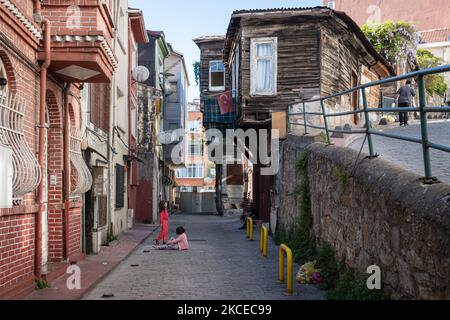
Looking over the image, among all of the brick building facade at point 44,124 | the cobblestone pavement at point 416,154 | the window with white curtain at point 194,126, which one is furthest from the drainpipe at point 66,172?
the window with white curtain at point 194,126

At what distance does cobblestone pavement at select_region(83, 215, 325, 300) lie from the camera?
8.64 metres

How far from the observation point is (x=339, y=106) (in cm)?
2316

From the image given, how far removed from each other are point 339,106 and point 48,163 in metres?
14.9

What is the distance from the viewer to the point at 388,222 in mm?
6160

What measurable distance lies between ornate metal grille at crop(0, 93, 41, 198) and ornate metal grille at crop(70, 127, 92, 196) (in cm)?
303

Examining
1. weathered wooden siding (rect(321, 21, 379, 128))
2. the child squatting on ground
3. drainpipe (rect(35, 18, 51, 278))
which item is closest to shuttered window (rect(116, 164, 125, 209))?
the child squatting on ground

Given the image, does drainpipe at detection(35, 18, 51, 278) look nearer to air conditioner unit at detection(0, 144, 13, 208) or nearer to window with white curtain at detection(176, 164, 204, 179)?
air conditioner unit at detection(0, 144, 13, 208)

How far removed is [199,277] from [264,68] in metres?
11.7

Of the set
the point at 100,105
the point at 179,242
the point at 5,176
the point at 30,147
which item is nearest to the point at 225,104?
the point at 100,105

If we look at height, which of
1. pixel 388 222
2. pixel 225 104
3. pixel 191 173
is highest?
pixel 225 104

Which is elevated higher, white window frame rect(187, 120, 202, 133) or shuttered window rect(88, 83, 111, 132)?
white window frame rect(187, 120, 202, 133)

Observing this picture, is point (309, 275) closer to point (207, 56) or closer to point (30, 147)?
point (30, 147)
